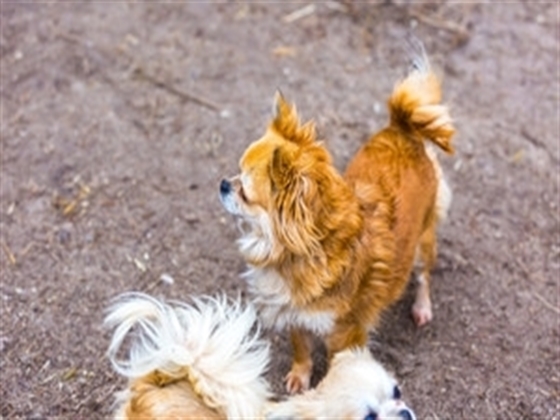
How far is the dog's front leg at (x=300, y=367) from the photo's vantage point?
3920mm

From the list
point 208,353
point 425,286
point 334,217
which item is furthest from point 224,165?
point 208,353

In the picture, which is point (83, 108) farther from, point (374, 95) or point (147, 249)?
point (374, 95)

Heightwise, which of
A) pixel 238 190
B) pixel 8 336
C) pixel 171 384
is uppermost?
pixel 238 190

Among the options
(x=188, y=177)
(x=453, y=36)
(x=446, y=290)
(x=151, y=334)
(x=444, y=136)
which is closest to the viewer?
(x=151, y=334)

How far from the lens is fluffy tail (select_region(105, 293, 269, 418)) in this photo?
123 inches

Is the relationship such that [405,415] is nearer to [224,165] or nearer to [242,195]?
[242,195]

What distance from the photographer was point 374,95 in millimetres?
5387

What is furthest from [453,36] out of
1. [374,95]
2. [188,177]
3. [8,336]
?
[8,336]

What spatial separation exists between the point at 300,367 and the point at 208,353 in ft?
3.03

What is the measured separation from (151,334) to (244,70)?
2642 millimetres

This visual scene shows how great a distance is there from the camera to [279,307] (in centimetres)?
375

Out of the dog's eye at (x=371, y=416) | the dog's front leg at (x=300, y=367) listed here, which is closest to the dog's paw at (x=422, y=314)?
the dog's front leg at (x=300, y=367)

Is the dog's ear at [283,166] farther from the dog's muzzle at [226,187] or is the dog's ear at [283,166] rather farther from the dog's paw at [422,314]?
the dog's paw at [422,314]

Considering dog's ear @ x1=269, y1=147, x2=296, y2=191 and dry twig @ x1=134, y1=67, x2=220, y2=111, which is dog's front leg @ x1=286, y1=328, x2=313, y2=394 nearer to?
dog's ear @ x1=269, y1=147, x2=296, y2=191
